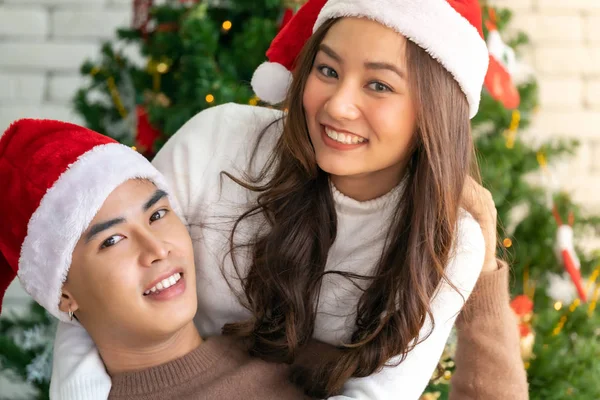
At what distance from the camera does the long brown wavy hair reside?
1.33 m

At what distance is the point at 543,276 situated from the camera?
2.07 meters

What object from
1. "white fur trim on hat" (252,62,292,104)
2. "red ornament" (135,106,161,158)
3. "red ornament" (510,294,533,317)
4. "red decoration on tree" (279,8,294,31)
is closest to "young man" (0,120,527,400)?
"white fur trim on hat" (252,62,292,104)

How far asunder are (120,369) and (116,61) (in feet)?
3.22

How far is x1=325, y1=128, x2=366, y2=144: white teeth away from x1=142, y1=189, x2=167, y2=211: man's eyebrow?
1.09ft

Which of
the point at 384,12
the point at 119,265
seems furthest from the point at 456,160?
the point at 119,265

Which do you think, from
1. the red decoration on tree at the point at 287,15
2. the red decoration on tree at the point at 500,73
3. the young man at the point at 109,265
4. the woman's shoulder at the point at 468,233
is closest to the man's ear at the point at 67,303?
the young man at the point at 109,265

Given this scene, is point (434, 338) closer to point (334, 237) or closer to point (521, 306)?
point (334, 237)

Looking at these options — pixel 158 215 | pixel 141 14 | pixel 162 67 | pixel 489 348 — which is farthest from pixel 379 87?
pixel 141 14

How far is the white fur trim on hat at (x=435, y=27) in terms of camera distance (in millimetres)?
1229

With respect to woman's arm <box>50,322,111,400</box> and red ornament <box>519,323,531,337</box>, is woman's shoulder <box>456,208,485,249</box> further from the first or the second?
woman's arm <box>50,322,111,400</box>

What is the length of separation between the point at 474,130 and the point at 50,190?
1.26 m

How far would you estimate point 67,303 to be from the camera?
4.32ft

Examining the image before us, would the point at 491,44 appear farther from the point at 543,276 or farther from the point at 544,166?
the point at 543,276

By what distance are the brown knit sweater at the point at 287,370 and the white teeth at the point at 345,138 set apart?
16.5 inches
